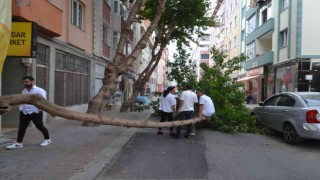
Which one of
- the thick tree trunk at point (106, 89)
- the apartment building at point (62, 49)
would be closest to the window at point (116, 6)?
the apartment building at point (62, 49)

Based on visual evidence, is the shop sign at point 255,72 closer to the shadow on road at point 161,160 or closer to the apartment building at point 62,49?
the apartment building at point 62,49

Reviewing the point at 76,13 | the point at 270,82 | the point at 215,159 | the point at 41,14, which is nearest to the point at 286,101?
the point at 215,159

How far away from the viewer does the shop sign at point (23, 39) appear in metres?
8.80

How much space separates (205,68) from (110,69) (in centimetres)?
424

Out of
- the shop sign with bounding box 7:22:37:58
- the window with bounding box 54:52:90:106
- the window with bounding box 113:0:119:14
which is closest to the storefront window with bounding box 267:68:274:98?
the window with bounding box 113:0:119:14

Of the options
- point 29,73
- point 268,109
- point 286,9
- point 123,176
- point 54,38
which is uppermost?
point 286,9

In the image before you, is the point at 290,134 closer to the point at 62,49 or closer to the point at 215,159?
the point at 215,159

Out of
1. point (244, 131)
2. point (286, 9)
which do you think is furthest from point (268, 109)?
point (286, 9)

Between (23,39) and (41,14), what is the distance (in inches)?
109

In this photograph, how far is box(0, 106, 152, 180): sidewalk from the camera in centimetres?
609

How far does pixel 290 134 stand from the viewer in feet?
32.0

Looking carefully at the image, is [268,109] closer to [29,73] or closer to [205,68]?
[205,68]

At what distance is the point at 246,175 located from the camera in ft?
20.7

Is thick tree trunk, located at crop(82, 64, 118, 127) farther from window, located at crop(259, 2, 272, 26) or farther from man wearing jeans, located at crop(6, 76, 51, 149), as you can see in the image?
window, located at crop(259, 2, 272, 26)
